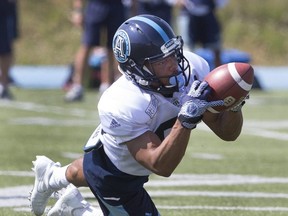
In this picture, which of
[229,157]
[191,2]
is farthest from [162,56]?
[191,2]

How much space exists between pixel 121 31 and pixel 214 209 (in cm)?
135

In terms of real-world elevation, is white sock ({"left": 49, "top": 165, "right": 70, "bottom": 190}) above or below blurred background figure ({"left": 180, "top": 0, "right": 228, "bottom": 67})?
above

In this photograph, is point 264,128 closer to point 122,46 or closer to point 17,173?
point 17,173

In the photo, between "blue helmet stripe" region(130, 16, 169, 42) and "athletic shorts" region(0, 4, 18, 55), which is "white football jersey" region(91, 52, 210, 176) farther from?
"athletic shorts" region(0, 4, 18, 55)

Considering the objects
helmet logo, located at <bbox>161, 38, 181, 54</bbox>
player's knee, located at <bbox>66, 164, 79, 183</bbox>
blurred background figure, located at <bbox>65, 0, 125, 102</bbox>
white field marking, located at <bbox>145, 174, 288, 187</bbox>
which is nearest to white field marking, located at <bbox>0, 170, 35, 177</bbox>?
white field marking, located at <bbox>145, 174, 288, 187</bbox>

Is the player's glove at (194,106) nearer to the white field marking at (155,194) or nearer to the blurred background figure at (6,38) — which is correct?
the white field marking at (155,194)

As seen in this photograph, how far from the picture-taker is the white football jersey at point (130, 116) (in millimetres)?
4039

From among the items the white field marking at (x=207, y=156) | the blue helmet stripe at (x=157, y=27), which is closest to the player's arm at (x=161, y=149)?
the blue helmet stripe at (x=157, y=27)

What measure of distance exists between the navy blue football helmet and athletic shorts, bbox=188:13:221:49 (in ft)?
23.2

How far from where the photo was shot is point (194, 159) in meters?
7.12

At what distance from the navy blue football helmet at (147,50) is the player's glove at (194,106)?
10.0 inches

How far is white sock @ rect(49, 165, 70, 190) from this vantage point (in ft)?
15.2

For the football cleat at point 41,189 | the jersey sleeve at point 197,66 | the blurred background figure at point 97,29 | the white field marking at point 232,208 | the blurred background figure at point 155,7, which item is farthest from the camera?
the blurred background figure at point 155,7

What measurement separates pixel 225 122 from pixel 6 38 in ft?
23.0
